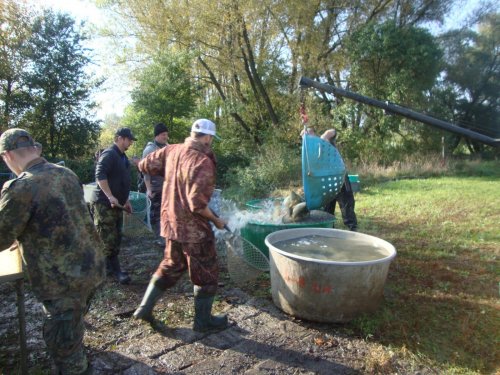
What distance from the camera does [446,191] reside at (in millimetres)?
10367

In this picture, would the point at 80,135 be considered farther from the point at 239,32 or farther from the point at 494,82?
the point at 494,82

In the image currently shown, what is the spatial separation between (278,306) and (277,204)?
1960mm

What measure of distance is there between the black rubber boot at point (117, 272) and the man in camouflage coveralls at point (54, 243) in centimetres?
199

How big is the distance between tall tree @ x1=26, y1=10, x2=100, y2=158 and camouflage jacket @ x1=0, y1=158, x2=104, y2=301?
12.3m

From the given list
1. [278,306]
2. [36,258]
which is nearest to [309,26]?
[278,306]

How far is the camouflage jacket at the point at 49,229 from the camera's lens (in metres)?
2.24

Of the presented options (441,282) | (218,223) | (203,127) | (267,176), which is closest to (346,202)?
(441,282)

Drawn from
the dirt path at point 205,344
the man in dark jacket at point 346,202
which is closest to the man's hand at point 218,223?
the dirt path at point 205,344

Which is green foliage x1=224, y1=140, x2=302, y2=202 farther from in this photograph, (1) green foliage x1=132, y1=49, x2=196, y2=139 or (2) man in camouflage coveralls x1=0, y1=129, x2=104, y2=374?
(2) man in camouflage coveralls x1=0, y1=129, x2=104, y2=374

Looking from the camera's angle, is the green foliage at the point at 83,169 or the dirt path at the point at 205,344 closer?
the dirt path at the point at 205,344

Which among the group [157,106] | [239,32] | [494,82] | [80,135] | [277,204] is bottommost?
[277,204]

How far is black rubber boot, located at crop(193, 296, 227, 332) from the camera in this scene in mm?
3320

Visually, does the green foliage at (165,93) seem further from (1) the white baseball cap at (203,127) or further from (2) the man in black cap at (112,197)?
(1) the white baseball cap at (203,127)

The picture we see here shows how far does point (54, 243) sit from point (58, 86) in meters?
12.8
